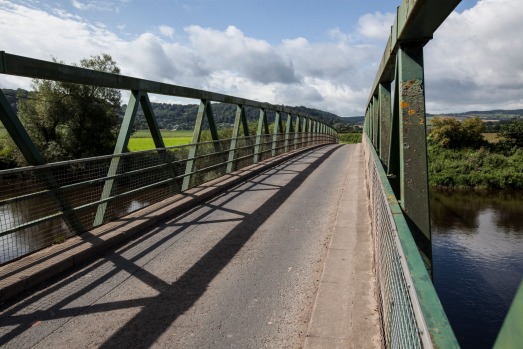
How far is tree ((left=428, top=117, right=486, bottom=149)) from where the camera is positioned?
64.4 m

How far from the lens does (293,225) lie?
19.7 feet

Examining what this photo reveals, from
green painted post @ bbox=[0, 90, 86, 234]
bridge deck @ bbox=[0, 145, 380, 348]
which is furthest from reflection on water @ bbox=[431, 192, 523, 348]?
green painted post @ bbox=[0, 90, 86, 234]

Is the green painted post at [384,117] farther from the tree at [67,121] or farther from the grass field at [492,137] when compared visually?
the grass field at [492,137]

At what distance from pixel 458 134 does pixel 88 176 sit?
6897cm

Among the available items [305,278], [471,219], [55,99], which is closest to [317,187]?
[305,278]

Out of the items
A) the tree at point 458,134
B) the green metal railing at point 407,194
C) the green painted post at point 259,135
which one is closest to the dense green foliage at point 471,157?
the tree at point 458,134

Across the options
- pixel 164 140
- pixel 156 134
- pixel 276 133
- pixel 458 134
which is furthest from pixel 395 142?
pixel 458 134

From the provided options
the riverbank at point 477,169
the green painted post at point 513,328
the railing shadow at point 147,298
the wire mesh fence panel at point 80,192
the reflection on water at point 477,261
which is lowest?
the reflection on water at point 477,261

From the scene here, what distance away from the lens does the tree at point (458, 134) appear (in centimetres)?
6438

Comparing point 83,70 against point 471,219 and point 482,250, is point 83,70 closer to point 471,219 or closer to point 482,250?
point 482,250

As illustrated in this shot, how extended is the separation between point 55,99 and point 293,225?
989 inches

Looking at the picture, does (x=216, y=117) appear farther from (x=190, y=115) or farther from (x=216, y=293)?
(x=190, y=115)

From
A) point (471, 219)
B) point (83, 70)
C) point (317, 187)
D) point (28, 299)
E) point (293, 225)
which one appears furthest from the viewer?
point (471, 219)

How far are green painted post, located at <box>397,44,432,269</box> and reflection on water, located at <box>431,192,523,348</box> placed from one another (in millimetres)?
19140
